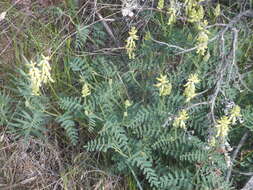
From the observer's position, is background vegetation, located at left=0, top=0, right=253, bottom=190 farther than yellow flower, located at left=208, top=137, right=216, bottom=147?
Yes

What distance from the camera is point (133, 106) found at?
208cm

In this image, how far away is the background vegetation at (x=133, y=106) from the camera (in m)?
1.97

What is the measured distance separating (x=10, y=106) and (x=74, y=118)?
1.10 feet

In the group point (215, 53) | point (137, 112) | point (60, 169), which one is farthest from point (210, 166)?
point (60, 169)

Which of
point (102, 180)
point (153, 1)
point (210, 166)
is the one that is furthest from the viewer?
point (153, 1)

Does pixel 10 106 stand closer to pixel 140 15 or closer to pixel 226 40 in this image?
pixel 140 15

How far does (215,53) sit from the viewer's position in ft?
7.00

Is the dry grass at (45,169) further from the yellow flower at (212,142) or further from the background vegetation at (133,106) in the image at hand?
the yellow flower at (212,142)

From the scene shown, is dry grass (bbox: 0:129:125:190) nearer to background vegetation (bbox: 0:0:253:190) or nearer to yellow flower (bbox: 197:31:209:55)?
background vegetation (bbox: 0:0:253:190)

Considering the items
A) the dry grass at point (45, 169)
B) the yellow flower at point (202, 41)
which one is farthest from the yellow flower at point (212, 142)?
the dry grass at point (45, 169)

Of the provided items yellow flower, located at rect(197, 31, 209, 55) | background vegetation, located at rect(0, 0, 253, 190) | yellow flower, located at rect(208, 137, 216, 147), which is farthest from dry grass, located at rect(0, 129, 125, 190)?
yellow flower, located at rect(197, 31, 209, 55)

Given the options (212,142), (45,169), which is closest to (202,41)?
(212,142)

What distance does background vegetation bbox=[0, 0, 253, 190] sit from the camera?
1970mm

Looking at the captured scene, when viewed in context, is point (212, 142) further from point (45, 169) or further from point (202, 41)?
point (45, 169)
